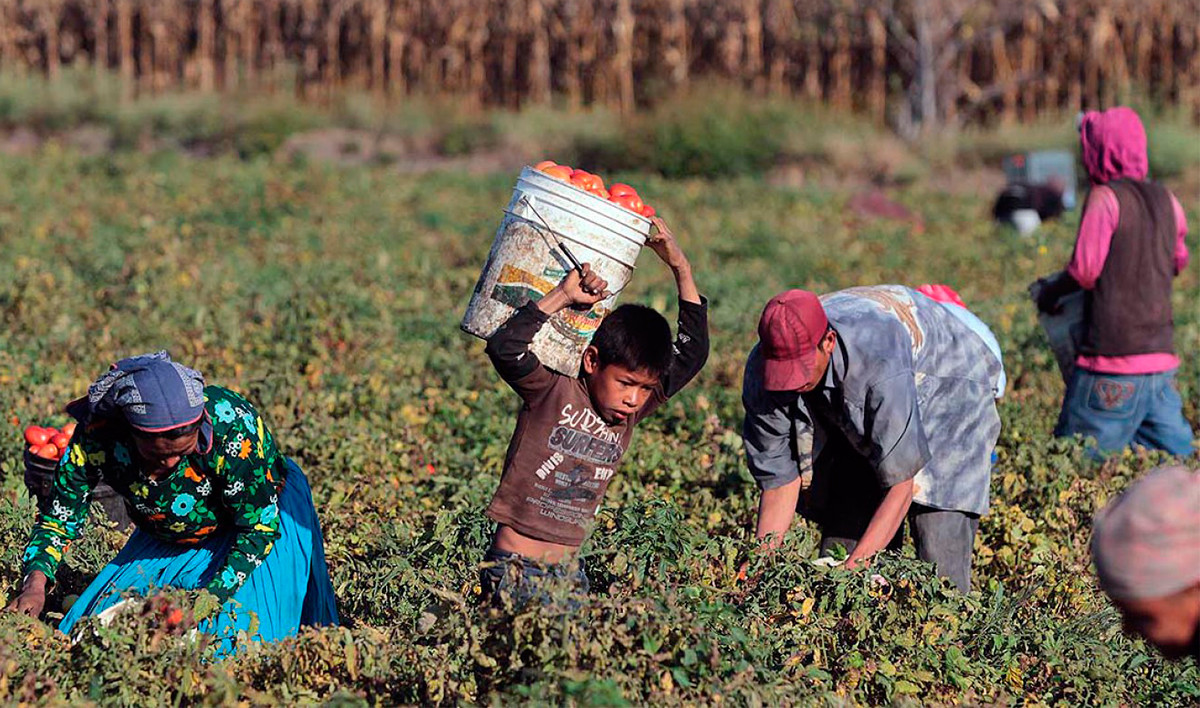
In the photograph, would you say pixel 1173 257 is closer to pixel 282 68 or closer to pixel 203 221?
pixel 203 221

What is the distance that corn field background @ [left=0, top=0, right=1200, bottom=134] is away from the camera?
2141 centimetres

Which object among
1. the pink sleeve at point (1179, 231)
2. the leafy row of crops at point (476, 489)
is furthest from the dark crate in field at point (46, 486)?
the pink sleeve at point (1179, 231)

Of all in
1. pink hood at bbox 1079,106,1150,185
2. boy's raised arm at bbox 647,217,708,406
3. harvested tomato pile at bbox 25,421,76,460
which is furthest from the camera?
pink hood at bbox 1079,106,1150,185

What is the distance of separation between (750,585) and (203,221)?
9.57 metres

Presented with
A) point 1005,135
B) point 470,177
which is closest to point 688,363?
point 470,177

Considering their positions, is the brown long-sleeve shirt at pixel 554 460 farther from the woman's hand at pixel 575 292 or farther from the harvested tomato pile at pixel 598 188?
the harvested tomato pile at pixel 598 188

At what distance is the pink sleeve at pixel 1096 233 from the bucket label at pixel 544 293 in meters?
2.73

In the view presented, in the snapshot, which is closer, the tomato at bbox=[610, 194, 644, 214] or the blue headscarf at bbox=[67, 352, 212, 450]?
the blue headscarf at bbox=[67, 352, 212, 450]

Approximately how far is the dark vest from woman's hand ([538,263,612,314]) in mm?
2921

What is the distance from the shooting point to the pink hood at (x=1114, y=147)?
19.3ft

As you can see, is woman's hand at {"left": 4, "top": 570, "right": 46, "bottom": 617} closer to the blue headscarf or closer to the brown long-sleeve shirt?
the blue headscarf

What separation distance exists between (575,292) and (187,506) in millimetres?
1286

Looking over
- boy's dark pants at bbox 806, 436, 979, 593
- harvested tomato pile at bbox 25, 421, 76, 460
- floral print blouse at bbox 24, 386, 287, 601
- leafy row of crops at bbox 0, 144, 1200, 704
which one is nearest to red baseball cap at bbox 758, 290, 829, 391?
leafy row of crops at bbox 0, 144, 1200, 704

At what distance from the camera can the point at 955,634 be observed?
13.3 feet
